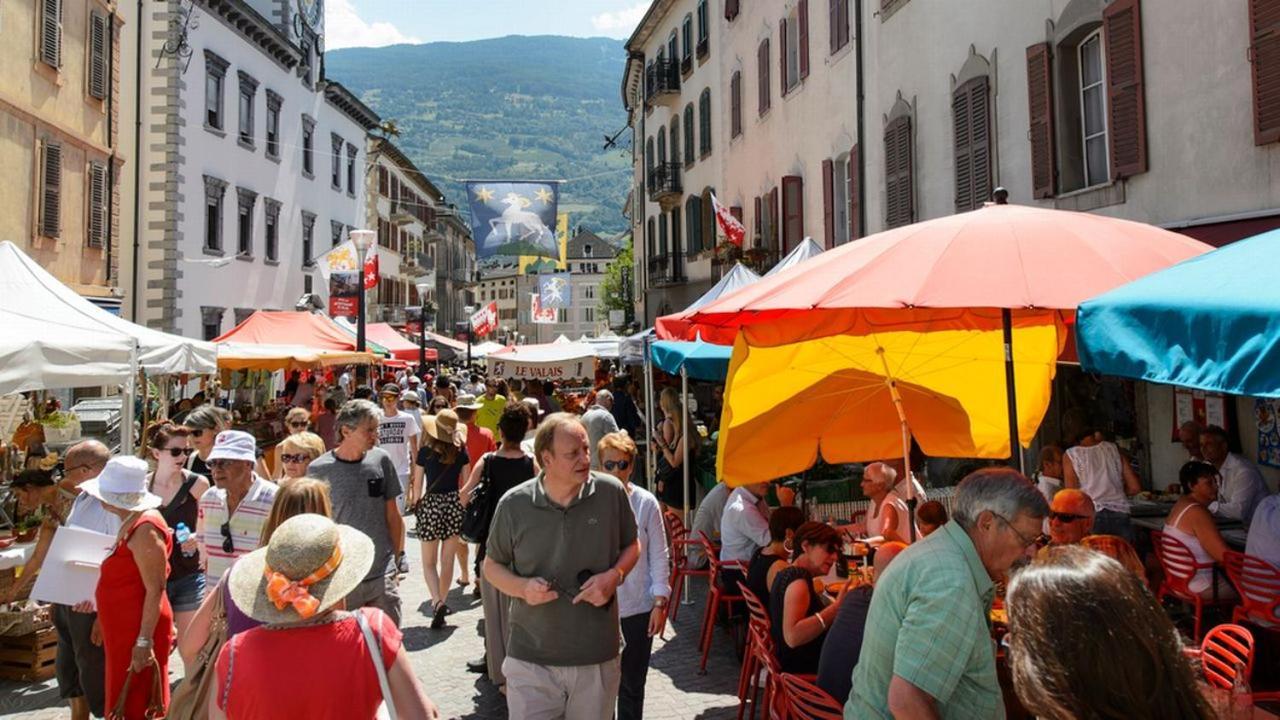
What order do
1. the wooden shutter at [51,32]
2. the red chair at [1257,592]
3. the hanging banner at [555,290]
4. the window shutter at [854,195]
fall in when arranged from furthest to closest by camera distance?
the hanging banner at [555,290], the wooden shutter at [51,32], the window shutter at [854,195], the red chair at [1257,592]

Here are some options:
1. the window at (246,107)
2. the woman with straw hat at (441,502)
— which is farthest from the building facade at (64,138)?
the woman with straw hat at (441,502)

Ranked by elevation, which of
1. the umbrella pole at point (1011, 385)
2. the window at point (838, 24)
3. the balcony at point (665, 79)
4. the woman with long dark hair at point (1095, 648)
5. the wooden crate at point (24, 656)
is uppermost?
the balcony at point (665, 79)

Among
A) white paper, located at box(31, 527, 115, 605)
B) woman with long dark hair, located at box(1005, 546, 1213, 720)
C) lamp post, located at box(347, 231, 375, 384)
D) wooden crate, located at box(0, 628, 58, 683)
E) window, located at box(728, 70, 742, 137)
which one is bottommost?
wooden crate, located at box(0, 628, 58, 683)

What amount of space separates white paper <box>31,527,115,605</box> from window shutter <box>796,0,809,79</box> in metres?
16.4

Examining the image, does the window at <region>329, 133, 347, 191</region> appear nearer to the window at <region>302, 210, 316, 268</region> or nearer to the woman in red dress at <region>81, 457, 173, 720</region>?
the window at <region>302, 210, 316, 268</region>

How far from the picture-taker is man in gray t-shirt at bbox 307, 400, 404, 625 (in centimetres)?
561

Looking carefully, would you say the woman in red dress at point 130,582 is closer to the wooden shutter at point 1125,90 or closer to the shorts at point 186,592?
the shorts at point 186,592

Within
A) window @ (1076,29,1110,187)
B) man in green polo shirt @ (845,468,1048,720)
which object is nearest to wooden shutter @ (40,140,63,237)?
window @ (1076,29,1110,187)

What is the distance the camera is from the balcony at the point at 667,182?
98.5 feet

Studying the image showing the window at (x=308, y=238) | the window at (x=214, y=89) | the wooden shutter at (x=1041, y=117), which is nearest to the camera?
the wooden shutter at (x=1041, y=117)

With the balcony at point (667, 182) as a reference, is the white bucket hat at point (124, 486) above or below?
below

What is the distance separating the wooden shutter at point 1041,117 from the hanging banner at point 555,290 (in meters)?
23.1

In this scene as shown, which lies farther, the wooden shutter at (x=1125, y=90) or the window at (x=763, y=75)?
the window at (x=763, y=75)

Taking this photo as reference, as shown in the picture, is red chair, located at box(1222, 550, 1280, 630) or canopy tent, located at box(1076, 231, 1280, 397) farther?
red chair, located at box(1222, 550, 1280, 630)
